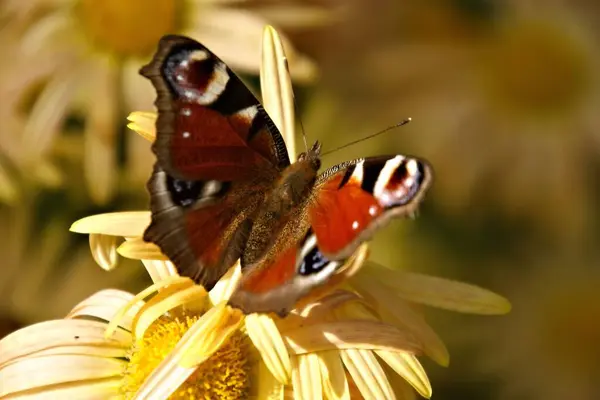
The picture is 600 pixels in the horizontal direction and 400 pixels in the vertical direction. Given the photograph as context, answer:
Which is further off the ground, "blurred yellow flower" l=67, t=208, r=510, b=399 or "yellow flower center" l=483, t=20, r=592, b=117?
"yellow flower center" l=483, t=20, r=592, b=117

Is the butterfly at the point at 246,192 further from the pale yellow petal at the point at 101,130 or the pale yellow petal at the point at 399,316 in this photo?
the pale yellow petal at the point at 101,130

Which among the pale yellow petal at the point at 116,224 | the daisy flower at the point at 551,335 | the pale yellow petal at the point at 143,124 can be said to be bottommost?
the daisy flower at the point at 551,335

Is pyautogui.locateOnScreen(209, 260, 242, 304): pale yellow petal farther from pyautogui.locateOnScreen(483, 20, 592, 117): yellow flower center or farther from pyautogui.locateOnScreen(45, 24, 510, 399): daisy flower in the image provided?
pyautogui.locateOnScreen(483, 20, 592, 117): yellow flower center

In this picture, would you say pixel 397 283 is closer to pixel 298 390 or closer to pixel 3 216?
pixel 298 390

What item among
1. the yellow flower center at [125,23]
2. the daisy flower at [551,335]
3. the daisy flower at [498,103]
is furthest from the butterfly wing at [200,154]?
the daisy flower at [551,335]

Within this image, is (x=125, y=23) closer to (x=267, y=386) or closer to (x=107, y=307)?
(x=107, y=307)

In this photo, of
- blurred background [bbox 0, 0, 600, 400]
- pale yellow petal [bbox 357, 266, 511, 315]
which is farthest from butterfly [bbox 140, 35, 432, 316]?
blurred background [bbox 0, 0, 600, 400]

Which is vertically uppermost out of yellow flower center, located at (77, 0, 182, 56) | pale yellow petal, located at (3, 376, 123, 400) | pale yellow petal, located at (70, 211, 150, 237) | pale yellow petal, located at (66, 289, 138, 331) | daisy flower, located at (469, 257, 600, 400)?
yellow flower center, located at (77, 0, 182, 56)

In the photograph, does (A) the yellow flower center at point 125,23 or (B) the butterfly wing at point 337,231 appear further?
(A) the yellow flower center at point 125,23

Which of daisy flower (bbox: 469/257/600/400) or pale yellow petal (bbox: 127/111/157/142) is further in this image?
daisy flower (bbox: 469/257/600/400)
